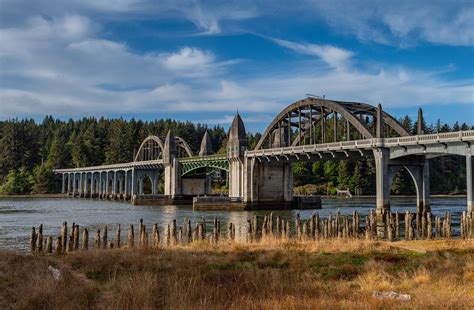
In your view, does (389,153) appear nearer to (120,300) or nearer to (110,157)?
(120,300)

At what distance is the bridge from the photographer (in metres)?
50.5

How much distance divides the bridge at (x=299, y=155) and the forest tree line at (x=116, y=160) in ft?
45.0

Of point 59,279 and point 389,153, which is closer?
point 59,279

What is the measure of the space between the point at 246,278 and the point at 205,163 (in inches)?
3436

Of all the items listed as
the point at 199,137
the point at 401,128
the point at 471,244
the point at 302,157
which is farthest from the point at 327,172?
the point at 471,244

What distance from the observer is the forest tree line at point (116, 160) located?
147 metres

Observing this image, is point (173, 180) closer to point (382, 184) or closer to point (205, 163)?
point (205, 163)

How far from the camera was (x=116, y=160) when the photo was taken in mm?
170625

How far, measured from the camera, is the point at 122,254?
816 inches

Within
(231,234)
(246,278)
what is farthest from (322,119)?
(246,278)

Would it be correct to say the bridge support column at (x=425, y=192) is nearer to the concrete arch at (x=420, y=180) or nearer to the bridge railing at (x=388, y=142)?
the concrete arch at (x=420, y=180)

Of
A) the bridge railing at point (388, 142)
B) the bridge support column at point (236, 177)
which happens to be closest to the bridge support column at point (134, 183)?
the bridge support column at point (236, 177)

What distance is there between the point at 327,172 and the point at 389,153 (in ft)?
327

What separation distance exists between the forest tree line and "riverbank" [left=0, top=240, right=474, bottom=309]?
126206 mm
